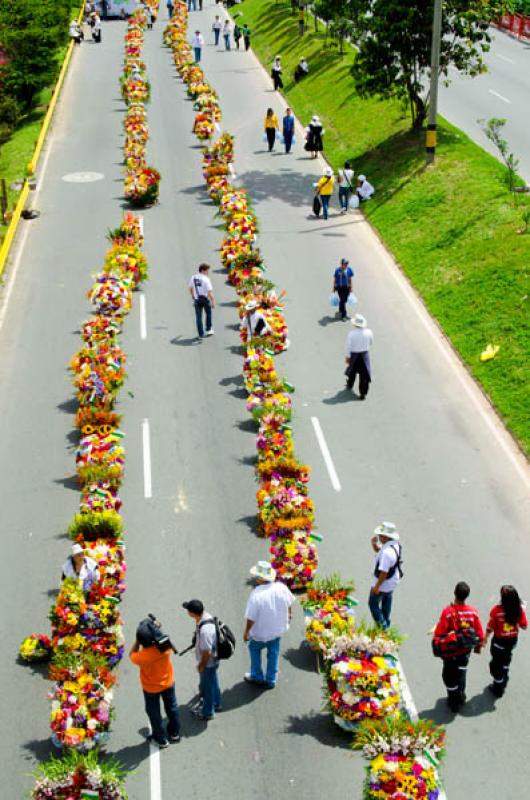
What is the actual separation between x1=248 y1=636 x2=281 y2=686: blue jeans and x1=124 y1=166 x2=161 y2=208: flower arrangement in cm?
2119

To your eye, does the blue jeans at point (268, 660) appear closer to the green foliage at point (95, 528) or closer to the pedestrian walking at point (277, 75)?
the green foliage at point (95, 528)

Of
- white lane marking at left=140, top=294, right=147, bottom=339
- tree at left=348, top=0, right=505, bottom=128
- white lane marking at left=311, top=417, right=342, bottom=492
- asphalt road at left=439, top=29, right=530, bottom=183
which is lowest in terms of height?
white lane marking at left=311, top=417, right=342, bottom=492

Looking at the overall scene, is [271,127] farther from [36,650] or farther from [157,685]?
[157,685]

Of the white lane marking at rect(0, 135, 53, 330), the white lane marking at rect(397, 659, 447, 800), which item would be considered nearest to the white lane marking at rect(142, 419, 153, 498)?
the white lane marking at rect(397, 659, 447, 800)

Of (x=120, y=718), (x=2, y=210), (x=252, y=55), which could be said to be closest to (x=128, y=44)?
(x=252, y=55)

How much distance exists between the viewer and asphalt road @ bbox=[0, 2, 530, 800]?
11656 millimetres

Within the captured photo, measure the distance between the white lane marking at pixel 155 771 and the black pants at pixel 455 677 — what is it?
3535 mm

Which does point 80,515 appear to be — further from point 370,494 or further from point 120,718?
point 370,494

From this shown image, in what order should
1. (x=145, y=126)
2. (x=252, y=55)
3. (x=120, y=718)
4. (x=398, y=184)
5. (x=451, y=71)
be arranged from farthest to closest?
(x=252, y=55) < (x=451, y=71) < (x=145, y=126) < (x=398, y=184) < (x=120, y=718)

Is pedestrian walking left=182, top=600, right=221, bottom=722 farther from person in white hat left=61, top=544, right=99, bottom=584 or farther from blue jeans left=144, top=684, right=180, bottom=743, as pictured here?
person in white hat left=61, top=544, right=99, bottom=584

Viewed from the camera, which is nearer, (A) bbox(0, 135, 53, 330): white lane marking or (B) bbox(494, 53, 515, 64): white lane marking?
(A) bbox(0, 135, 53, 330): white lane marking

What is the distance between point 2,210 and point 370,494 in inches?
752

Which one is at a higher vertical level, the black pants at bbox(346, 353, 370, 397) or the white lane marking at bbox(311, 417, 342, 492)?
the black pants at bbox(346, 353, 370, 397)

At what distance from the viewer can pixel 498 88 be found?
40.9m
